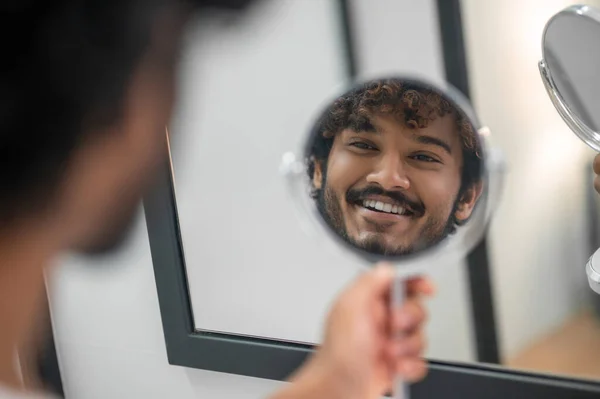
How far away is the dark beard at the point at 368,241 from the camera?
0.53 meters

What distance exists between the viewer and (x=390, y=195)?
0.55 meters

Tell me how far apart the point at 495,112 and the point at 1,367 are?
0.50m

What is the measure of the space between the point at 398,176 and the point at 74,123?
307 millimetres

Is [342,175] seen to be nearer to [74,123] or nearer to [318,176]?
[318,176]

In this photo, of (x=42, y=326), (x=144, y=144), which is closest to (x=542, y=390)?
(x=144, y=144)

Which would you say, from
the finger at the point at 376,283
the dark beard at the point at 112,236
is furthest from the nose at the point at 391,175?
the dark beard at the point at 112,236

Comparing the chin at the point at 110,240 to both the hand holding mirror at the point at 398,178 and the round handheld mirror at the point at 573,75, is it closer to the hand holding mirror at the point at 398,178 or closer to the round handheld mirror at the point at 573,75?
the hand holding mirror at the point at 398,178

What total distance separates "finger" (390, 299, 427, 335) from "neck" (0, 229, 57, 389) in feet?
0.79

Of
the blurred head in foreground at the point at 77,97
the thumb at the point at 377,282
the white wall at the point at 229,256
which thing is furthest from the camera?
the white wall at the point at 229,256

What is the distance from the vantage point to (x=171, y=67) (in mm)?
330

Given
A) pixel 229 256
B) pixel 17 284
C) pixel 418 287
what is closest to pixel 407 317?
pixel 418 287

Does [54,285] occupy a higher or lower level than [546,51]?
lower

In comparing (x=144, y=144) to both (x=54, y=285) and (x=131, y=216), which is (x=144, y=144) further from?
(x=54, y=285)

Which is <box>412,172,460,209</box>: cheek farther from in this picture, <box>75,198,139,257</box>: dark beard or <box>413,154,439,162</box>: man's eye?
<box>75,198,139,257</box>: dark beard
